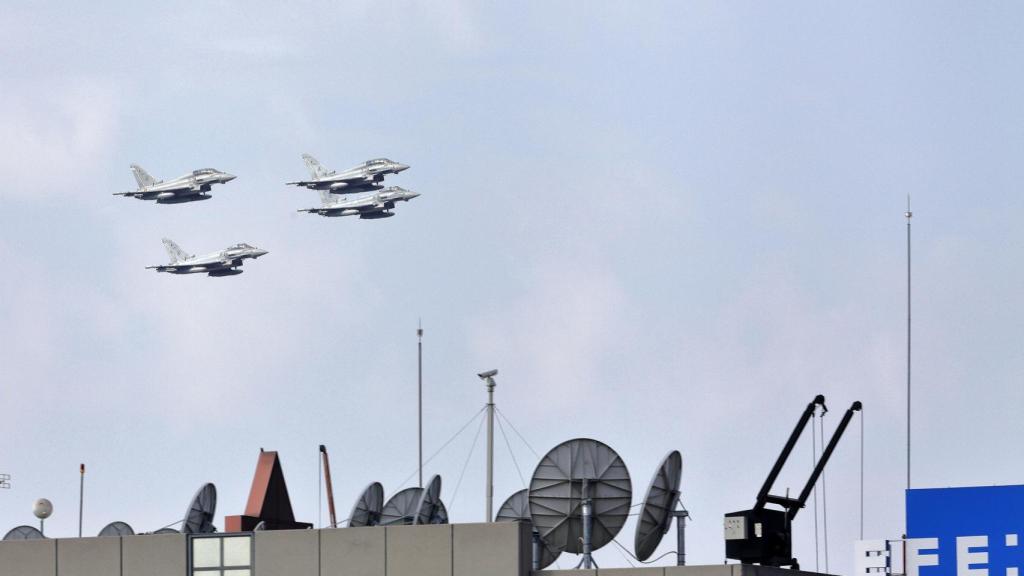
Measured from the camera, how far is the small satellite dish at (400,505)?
59.3 meters

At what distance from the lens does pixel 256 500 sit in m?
56.7

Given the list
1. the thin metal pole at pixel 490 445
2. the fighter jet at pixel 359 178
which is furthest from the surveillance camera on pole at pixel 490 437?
the fighter jet at pixel 359 178

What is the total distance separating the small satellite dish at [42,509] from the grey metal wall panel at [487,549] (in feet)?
76.2

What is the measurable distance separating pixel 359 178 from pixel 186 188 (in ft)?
51.0

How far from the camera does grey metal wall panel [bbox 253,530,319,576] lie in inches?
1815

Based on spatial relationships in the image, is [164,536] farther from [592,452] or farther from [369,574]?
[592,452]

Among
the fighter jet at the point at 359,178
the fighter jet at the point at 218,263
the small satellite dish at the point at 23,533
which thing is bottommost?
the small satellite dish at the point at 23,533

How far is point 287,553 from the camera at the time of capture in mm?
46375

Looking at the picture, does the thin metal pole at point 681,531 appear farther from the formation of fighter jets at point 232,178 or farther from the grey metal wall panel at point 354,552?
the formation of fighter jets at point 232,178

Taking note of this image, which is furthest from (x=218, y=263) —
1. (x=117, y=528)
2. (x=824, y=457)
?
(x=824, y=457)

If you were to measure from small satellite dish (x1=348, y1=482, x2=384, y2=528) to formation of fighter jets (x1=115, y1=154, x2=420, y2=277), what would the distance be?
110m

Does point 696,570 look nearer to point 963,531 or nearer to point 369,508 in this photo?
point 369,508

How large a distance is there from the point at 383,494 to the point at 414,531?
16.4m

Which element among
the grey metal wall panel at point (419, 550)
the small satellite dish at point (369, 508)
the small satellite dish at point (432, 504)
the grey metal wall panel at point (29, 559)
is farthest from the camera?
the small satellite dish at point (369, 508)
